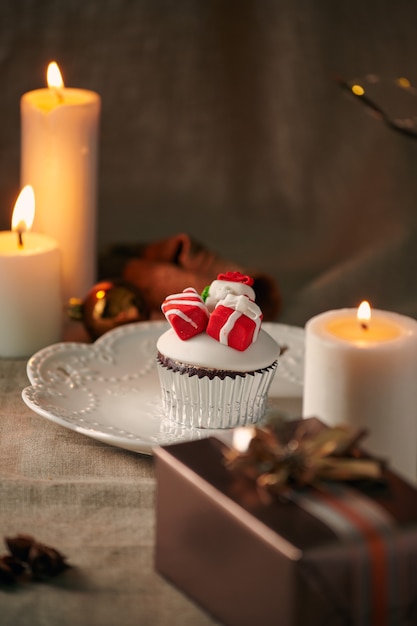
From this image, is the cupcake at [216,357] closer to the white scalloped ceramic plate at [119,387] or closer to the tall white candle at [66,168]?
the white scalloped ceramic plate at [119,387]

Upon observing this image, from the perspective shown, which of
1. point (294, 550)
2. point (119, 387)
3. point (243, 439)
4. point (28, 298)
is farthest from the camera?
point (28, 298)

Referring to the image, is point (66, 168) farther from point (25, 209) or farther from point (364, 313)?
point (364, 313)

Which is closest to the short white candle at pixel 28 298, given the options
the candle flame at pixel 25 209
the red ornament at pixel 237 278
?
the candle flame at pixel 25 209

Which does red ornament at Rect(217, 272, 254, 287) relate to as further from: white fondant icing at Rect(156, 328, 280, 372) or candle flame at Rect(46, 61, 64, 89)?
candle flame at Rect(46, 61, 64, 89)

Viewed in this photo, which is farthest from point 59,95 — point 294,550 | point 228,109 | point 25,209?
point 294,550

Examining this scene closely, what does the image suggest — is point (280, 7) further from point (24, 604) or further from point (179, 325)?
point (24, 604)

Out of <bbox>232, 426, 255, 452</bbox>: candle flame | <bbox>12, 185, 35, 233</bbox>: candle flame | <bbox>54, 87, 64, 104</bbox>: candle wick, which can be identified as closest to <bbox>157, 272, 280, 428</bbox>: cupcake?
<bbox>232, 426, 255, 452</bbox>: candle flame

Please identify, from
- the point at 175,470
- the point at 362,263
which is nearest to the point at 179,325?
the point at 175,470
